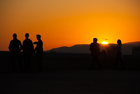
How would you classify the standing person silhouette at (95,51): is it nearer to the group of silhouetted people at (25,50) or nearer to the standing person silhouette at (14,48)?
the group of silhouetted people at (25,50)

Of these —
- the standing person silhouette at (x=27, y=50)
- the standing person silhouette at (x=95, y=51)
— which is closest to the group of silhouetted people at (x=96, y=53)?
the standing person silhouette at (x=95, y=51)

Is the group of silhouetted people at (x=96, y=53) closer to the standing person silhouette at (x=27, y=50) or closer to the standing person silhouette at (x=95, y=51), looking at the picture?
the standing person silhouette at (x=95, y=51)

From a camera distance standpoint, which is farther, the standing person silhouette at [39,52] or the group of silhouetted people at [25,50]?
the standing person silhouette at [39,52]

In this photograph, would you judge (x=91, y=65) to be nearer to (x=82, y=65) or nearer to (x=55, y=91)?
(x=82, y=65)

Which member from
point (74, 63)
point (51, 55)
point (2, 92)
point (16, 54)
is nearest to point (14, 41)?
point (16, 54)

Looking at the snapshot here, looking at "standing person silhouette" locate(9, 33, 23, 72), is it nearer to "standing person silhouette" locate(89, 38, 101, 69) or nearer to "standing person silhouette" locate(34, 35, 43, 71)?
"standing person silhouette" locate(34, 35, 43, 71)

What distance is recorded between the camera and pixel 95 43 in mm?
18328

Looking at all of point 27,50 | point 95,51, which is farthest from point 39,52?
point 95,51

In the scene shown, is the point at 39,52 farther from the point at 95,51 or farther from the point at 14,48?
the point at 95,51

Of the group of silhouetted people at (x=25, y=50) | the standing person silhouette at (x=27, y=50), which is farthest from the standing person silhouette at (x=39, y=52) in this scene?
the standing person silhouette at (x=27, y=50)

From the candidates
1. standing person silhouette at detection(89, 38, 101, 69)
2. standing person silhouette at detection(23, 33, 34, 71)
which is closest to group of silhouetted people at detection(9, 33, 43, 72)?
standing person silhouette at detection(23, 33, 34, 71)

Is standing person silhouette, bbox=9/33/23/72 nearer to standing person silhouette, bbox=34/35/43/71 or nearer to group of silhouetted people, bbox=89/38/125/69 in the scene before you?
standing person silhouette, bbox=34/35/43/71

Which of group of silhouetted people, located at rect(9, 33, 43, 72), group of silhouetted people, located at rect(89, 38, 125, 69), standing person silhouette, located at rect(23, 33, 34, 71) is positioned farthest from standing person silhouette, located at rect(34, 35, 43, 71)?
group of silhouetted people, located at rect(89, 38, 125, 69)

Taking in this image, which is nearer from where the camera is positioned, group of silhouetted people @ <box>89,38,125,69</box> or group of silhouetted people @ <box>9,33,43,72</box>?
group of silhouetted people @ <box>9,33,43,72</box>
